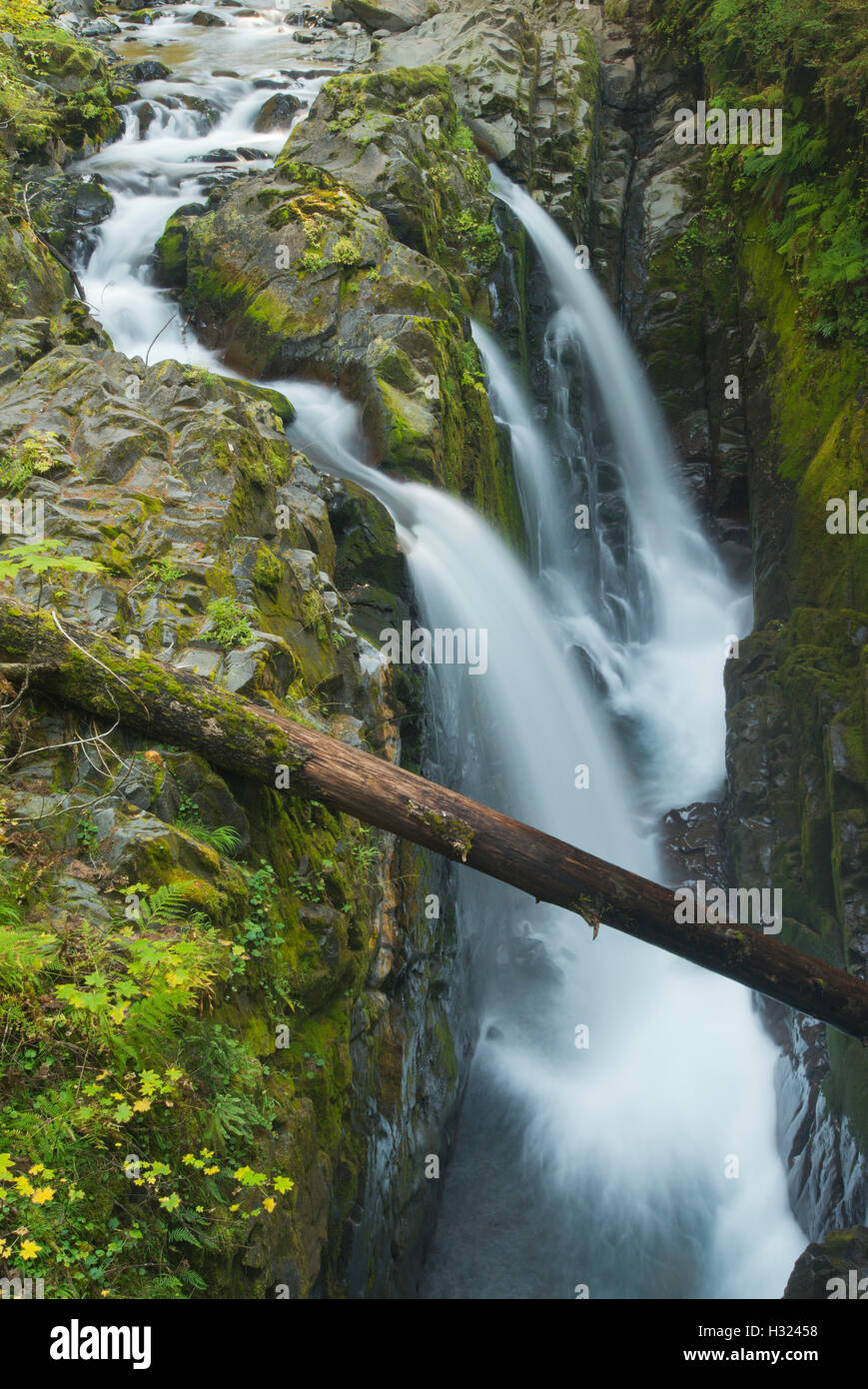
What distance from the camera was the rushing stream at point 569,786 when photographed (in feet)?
23.2

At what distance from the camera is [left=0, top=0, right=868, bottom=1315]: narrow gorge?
361cm

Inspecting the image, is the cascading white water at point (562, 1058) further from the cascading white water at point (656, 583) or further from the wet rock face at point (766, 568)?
the cascading white water at point (656, 583)

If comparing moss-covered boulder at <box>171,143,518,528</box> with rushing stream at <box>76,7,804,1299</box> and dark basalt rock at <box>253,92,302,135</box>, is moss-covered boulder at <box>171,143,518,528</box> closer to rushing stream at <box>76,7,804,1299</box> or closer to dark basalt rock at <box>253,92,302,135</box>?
rushing stream at <box>76,7,804,1299</box>

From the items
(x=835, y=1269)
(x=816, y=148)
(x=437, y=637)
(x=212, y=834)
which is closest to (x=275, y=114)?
(x=816, y=148)

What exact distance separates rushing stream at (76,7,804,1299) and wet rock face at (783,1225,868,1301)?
1.09m

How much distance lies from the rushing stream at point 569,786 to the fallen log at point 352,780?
2.81 metres

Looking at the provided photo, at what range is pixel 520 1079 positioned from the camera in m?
8.04

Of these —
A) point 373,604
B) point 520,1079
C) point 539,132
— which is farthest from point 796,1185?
point 539,132

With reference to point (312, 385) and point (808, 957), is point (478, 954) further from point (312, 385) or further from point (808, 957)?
point (312, 385)

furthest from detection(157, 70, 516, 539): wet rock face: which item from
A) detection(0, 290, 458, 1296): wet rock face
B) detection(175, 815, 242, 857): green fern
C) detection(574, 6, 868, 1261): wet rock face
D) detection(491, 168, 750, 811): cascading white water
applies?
detection(175, 815, 242, 857): green fern

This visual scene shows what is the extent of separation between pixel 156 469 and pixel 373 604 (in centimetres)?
206

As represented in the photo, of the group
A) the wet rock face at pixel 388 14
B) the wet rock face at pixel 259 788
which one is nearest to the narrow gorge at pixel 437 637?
the wet rock face at pixel 259 788

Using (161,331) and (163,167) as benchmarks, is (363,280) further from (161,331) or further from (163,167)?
(163,167)

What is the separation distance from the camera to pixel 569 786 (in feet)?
33.5
